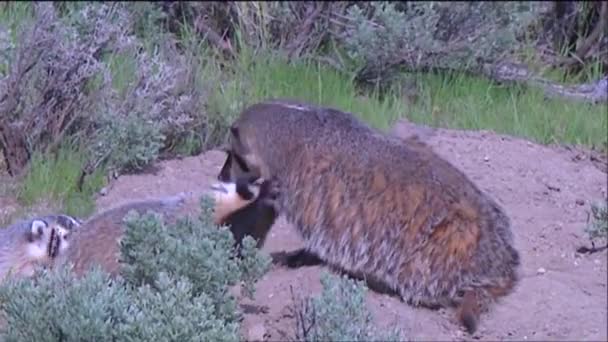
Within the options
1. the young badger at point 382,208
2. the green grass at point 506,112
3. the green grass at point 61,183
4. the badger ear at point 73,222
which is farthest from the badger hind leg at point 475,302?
the green grass at point 506,112

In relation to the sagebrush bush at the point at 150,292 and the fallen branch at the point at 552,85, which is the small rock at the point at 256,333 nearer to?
the sagebrush bush at the point at 150,292

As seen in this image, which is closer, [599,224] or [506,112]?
[599,224]

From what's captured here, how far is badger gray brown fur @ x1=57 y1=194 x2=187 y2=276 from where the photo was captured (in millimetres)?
5016

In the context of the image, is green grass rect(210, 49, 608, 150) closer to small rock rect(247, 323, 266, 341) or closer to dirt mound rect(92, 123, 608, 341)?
dirt mound rect(92, 123, 608, 341)

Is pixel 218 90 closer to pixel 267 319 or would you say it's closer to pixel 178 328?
pixel 267 319

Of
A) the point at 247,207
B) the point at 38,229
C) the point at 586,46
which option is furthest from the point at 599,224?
the point at 586,46

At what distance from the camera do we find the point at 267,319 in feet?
16.0

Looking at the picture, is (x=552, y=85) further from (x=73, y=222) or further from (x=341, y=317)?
(x=341, y=317)

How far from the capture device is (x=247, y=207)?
207 inches

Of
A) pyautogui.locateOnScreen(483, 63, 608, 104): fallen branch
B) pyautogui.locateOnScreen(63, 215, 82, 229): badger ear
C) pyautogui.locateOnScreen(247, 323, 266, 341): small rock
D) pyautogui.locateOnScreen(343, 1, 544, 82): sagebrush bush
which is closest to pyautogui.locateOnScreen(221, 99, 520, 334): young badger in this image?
pyautogui.locateOnScreen(247, 323, 266, 341): small rock

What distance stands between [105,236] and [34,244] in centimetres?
32

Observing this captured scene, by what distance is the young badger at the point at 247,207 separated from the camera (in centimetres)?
526

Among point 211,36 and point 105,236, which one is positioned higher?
point 105,236

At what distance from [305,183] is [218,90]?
1.70 m
